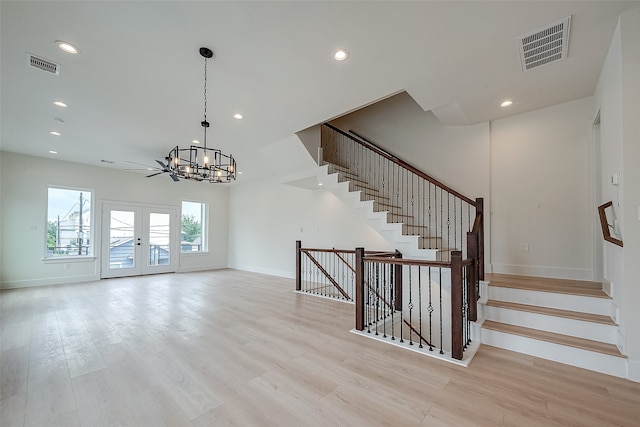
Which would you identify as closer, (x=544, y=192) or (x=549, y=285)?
(x=549, y=285)

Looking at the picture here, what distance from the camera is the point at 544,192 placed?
13.9 feet

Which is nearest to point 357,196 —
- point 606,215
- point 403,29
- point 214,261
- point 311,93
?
point 311,93

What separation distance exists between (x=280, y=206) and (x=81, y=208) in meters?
5.63

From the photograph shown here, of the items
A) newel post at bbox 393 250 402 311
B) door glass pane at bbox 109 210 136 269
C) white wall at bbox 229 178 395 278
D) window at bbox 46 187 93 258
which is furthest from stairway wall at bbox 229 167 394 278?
window at bbox 46 187 93 258

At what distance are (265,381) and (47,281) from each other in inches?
315

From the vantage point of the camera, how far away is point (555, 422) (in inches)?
72.7

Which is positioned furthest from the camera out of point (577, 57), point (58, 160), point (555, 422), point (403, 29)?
point (58, 160)

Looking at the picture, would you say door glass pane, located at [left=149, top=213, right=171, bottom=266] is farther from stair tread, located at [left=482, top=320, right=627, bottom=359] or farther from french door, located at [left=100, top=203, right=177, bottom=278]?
stair tread, located at [left=482, top=320, right=627, bottom=359]

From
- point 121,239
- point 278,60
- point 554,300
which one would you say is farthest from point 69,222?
point 554,300

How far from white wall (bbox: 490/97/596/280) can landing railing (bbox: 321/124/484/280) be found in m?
0.60

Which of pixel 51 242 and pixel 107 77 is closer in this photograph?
pixel 107 77

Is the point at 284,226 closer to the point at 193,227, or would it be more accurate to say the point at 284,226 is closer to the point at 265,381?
the point at 193,227

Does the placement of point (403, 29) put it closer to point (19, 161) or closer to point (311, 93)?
point (311, 93)

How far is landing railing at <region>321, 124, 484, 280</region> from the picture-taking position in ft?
15.6
